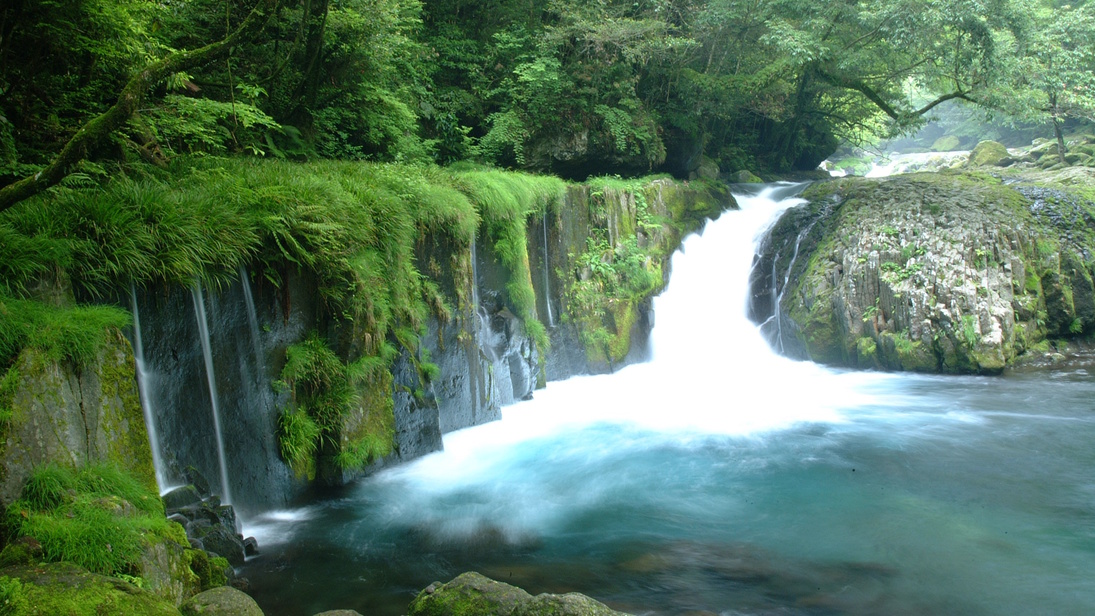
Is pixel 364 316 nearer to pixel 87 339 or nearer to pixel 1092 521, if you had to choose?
pixel 87 339

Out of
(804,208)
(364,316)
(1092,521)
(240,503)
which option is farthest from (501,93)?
(1092,521)

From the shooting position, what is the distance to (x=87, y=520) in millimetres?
3799

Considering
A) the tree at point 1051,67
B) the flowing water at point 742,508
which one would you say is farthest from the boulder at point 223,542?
the tree at point 1051,67

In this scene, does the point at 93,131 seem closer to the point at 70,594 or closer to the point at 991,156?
the point at 70,594

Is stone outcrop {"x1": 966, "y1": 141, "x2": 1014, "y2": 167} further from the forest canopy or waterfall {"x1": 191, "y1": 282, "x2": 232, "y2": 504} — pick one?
waterfall {"x1": 191, "y1": 282, "x2": 232, "y2": 504}

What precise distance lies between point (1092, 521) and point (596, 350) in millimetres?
6989

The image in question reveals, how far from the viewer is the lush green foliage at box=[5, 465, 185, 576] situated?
3615 mm

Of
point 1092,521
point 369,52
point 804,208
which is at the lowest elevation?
point 1092,521

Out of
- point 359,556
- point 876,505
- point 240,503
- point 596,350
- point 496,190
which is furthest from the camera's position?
point 596,350

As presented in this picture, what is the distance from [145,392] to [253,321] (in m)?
1.10

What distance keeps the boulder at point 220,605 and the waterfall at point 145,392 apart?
1.55 meters

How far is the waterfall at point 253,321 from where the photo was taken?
19.5 feet

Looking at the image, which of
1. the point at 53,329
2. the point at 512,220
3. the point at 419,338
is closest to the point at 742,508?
the point at 419,338

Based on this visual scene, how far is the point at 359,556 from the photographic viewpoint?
5.34m
